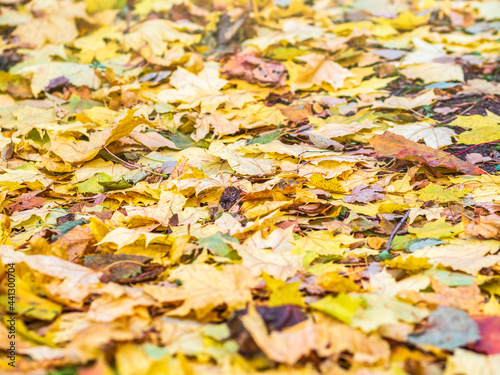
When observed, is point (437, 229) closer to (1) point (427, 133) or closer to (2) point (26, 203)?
(1) point (427, 133)

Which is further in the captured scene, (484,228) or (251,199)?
(251,199)

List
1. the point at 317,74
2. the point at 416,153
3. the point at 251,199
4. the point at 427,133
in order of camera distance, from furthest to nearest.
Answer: the point at 317,74 < the point at 427,133 < the point at 416,153 < the point at 251,199

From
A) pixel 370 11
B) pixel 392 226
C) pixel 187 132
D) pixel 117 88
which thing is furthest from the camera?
pixel 370 11

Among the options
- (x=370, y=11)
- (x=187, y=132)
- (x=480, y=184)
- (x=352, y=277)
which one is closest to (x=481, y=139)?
(x=480, y=184)

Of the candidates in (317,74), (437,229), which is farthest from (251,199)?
(317,74)

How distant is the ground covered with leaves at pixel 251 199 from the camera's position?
948mm

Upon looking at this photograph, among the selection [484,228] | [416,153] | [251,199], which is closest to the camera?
[484,228]

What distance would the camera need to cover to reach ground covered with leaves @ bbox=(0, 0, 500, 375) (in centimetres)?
95

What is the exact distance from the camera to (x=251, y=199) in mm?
1595

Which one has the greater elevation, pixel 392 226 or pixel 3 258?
pixel 3 258

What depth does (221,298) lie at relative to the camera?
3.45ft

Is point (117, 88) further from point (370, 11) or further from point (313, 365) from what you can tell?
point (370, 11)

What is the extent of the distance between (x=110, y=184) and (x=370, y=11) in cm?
317

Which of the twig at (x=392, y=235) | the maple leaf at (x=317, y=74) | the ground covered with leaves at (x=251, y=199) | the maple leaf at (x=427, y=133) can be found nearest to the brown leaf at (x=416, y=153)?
the ground covered with leaves at (x=251, y=199)
